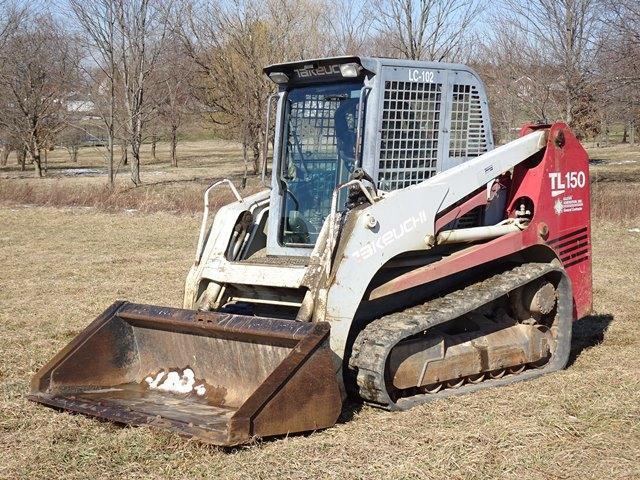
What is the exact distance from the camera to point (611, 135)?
6819cm

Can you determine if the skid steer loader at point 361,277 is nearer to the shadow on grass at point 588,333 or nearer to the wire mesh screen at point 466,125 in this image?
the wire mesh screen at point 466,125

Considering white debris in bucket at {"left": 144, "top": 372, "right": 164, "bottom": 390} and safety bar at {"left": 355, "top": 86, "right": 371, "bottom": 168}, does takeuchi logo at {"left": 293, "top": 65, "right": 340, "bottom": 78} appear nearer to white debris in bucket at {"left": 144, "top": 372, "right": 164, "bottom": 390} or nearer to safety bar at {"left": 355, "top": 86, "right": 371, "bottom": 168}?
safety bar at {"left": 355, "top": 86, "right": 371, "bottom": 168}

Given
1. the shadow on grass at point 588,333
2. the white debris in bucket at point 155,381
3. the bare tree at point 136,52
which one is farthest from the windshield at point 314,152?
the bare tree at point 136,52

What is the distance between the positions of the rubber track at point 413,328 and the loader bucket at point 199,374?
0.75 feet

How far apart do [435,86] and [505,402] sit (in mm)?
2327

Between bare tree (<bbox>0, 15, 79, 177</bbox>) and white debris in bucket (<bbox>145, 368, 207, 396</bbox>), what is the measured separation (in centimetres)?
2831

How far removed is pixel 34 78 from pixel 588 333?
29.5 metres

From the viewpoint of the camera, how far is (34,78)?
33.5 metres

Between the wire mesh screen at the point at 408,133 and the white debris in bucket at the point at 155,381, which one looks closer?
the white debris in bucket at the point at 155,381

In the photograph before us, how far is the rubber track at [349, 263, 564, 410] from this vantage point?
5.45 meters

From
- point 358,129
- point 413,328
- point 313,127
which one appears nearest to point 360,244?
point 413,328

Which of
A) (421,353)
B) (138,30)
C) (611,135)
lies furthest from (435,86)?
(611,135)

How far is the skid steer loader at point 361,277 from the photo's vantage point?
5.45 m

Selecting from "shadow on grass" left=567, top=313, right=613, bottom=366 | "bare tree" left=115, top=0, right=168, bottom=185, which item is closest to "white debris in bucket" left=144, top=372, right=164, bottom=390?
"shadow on grass" left=567, top=313, right=613, bottom=366
